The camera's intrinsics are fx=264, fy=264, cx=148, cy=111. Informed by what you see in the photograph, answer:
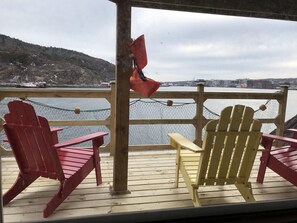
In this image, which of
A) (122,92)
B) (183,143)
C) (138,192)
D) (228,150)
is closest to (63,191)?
(138,192)

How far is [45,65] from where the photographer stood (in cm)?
121

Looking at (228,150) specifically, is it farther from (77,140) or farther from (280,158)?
(77,140)

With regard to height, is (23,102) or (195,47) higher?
(195,47)

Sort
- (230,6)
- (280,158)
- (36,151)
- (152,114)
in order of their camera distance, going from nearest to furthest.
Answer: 1. (230,6)
2. (36,151)
3. (280,158)
4. (152,114)

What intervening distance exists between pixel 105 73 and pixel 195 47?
0.60m

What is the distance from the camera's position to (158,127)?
3.05m

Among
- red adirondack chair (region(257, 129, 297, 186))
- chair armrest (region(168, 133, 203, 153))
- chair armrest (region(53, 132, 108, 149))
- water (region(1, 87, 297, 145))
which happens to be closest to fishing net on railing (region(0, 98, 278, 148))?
water (region(1, 87, 297, 145))

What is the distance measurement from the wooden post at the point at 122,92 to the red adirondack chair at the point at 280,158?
123 cm

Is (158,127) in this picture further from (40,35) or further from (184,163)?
(40,35)

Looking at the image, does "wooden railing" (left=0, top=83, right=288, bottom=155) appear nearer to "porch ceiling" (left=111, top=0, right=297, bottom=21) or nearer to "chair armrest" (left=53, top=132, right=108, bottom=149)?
"chair armrest" (left=53, top=132, right=108, bottom=149)

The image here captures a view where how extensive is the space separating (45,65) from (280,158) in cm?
208

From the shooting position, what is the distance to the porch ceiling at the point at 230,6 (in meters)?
1.40

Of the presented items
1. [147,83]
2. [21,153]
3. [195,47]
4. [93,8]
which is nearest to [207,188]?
[147,83]

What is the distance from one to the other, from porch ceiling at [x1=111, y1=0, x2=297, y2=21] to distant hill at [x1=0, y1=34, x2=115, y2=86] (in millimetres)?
554
